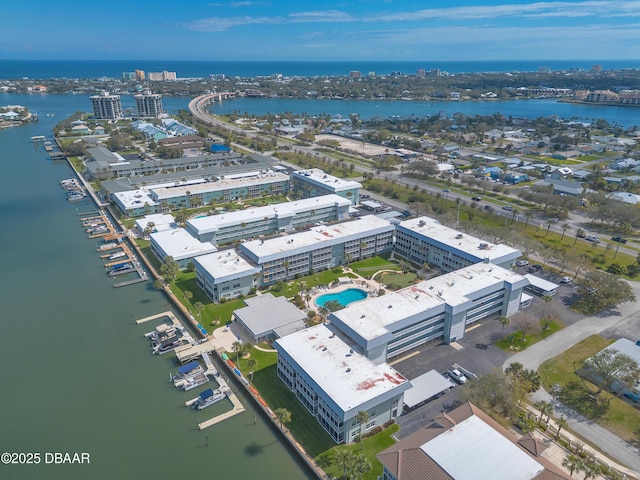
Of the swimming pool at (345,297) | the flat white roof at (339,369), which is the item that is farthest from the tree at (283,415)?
the swimming pool at (345,297)

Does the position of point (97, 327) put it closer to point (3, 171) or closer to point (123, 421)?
point (123, 421)

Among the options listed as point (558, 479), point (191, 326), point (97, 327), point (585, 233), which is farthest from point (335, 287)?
point (585, 233)

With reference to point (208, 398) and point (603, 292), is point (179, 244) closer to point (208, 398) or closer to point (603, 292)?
point (208, 398)

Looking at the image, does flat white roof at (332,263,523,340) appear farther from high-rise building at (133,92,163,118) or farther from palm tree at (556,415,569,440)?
high-rise building at (133,92,163,118)

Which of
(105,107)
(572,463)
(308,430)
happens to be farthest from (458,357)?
(105,107)

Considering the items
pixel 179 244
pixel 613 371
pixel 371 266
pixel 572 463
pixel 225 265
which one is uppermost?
pixel 225 265
